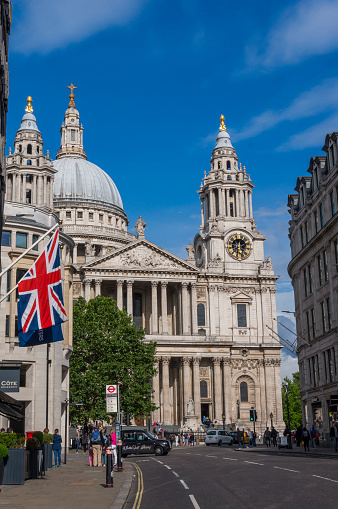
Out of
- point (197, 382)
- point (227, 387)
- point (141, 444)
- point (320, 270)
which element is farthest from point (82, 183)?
point (141, 444)

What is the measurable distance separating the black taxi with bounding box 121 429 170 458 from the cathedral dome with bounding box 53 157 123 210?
84816 millimetres

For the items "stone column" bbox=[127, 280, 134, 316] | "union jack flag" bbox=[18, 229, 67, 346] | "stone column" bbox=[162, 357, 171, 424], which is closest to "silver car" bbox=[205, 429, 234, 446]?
"stone column" bbox=[162, 357, 171, 424]

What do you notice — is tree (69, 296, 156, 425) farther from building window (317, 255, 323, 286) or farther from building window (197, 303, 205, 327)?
building window (197, 303, 205, 327)

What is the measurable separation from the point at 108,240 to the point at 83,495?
103m

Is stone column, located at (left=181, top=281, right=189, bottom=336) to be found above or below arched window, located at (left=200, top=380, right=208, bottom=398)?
above

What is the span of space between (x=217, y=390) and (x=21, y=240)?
2162 inches

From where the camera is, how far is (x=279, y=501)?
674 inches

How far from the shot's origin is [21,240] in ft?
144

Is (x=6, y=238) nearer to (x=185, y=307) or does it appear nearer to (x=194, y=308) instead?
(x=185, y=307)

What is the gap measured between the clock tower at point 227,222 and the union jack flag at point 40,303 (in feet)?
246

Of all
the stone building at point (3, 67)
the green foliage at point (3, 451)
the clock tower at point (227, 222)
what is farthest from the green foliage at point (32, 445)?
the clock tower at point (227, 222)

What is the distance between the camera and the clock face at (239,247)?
102 m

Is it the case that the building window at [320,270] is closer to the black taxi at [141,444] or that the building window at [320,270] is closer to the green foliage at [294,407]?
the black taxi at [141,444]

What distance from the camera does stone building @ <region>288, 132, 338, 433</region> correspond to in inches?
1937
